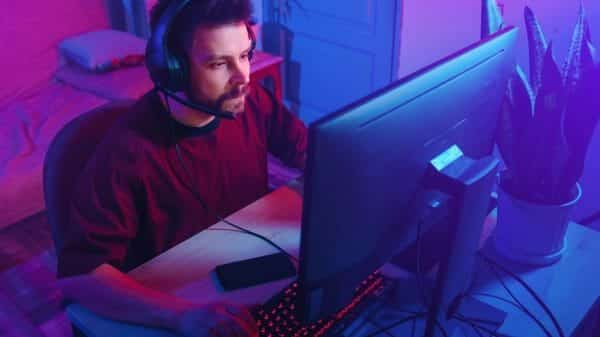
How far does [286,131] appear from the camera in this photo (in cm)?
148

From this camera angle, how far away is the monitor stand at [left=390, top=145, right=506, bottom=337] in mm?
854

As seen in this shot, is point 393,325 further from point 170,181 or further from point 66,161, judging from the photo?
point 66,161

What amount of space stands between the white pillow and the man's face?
164 centimetres

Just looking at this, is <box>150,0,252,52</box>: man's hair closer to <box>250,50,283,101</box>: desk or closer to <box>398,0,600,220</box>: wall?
<box>398,0,600,220</box>: wall

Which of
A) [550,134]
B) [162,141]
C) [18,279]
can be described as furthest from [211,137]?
[18,279]

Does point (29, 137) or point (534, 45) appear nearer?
point (534, 45)

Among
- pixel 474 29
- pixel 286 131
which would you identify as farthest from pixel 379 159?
pixel 474 29

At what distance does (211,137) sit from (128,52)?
1.62 m

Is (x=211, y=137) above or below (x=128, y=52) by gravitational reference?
above

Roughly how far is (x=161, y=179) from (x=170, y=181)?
2cm

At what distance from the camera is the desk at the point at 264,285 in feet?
3.40

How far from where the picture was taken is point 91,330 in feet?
3.34

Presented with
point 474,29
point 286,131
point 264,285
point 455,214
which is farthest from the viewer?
point 474,29

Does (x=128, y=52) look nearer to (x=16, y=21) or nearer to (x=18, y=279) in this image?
(x=16, y=21)
